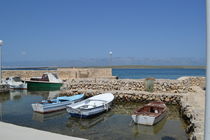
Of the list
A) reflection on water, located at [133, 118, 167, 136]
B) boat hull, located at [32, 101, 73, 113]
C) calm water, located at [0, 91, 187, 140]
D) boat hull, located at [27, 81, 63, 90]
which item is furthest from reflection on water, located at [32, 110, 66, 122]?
boat hull, located at [27, 81, 63, 90]

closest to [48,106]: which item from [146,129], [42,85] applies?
[146,129]

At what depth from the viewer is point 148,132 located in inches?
381

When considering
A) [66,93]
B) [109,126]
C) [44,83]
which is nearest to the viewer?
[109,126]

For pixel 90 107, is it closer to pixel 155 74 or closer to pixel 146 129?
pixel 146 129

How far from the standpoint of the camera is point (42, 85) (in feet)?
79.6

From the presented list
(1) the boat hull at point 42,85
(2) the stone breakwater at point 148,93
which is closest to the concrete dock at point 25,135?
(2) the stone breakwater at point 148,93

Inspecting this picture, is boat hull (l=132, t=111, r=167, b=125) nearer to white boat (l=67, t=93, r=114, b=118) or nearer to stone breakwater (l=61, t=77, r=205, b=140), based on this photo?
stone breakwater (l=61, t=77, r=205, b=140)

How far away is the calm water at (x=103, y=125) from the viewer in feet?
30.3

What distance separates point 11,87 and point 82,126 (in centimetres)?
1667

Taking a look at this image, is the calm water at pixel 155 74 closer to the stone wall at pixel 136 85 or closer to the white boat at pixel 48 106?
the stone wall at pixel 136 85

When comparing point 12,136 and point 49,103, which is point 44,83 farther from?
point 12,136

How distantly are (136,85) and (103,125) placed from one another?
33.9 feet

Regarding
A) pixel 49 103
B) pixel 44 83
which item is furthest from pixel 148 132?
pixel 44 83

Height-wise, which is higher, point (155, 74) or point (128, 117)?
point (155, 74)
